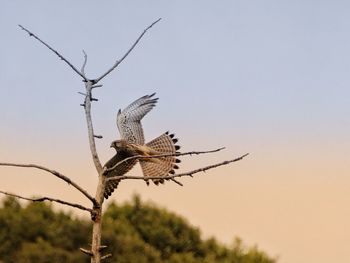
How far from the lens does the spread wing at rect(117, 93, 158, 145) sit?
5074mm

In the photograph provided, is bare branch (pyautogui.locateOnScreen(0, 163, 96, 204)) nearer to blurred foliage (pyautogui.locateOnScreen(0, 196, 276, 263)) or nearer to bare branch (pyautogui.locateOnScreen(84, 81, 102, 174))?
bare branch (pyautogui.locateOnScreen(84, 81, 102, 174))

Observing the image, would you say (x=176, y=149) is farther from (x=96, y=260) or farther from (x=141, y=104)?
(x=96, y=260)

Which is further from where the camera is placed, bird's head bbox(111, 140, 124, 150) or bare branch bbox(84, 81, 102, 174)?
bird's head bbox(111, 140, 124, 150)

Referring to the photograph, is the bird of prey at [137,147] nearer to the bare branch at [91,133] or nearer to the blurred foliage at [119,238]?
the bare branch at [91,133]

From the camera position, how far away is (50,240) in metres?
22.0

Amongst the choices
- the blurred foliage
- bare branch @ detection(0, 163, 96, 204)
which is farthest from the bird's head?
the blurred foliage

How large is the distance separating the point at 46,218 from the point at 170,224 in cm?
286

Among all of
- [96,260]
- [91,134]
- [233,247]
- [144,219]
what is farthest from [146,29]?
[144,219]

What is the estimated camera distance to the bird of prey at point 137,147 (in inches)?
185

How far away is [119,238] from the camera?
72.0 feet

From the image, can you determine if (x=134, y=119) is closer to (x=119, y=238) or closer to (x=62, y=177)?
(x=62, y=177)

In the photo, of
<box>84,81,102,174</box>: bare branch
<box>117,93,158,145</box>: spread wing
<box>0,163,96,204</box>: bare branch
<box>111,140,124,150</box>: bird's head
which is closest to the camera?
<box>0,163,96,204</box>: bare branch

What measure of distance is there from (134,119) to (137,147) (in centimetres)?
66

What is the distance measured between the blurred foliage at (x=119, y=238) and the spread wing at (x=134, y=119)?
14.5m
